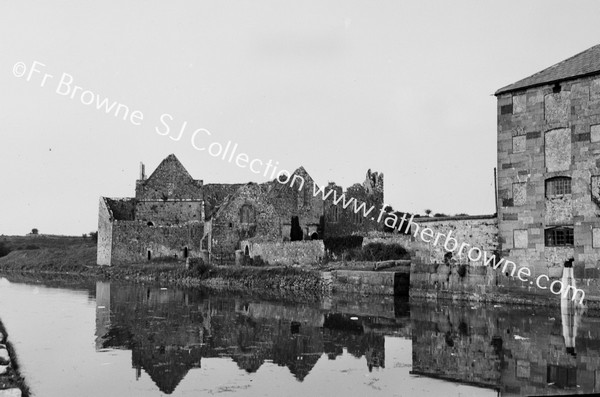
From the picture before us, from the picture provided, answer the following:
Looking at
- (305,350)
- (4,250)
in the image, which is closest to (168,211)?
(4,250)

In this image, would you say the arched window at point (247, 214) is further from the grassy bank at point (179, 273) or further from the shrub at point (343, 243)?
the shrub at point (343, 243)

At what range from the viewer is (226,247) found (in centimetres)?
4888

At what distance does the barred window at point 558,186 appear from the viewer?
24578mm

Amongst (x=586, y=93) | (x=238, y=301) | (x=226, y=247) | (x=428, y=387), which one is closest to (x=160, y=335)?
(x=428, y=387)

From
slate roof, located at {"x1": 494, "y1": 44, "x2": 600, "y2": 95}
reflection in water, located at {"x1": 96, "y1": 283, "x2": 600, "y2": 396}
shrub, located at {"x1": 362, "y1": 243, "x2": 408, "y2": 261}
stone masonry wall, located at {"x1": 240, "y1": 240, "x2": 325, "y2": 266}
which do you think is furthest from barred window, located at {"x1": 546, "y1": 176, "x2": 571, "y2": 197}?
stone masonry wall, located at {"x1": 240, "y1": 240, "x2": 325, "y2": 266}

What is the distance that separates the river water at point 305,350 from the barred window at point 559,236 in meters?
2.80

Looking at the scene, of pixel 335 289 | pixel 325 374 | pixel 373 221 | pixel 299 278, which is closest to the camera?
pixel 325 374

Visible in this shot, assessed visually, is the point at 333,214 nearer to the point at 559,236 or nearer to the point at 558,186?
the point at 558,186

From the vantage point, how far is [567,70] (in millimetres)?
25016

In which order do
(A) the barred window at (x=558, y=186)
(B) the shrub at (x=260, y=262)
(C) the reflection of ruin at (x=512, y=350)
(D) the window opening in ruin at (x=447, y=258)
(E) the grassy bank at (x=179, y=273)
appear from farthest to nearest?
1. (B) the shrub at (x=260, y=262)
2. (E) the grassy bank at (x=179, y=273)
3. (D) the window opening in ruin at (x=447, y=258)
4. (A) the barred window at (x=558, y=186)
5. (C) the reflection of ruin at (x=512, y=350)

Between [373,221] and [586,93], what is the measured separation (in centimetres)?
3736

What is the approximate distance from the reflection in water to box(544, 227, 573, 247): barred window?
241 cm

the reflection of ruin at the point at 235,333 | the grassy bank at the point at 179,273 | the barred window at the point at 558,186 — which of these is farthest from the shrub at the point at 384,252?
the barred window at the point at 558,186

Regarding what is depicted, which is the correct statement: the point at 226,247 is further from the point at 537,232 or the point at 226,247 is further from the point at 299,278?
the point at 537,232
